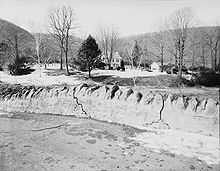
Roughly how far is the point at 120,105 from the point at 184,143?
1.81 m

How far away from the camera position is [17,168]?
3049 millimetres

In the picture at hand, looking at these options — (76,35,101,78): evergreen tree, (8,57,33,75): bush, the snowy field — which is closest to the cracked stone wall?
the snowy field

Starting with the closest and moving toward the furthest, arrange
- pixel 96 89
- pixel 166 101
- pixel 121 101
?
pixel 166 101, pixel 121 101, pixel 96 89

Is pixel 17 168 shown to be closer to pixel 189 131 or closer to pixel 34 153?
pixel 34 153

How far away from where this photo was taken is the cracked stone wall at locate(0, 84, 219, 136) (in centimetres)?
434

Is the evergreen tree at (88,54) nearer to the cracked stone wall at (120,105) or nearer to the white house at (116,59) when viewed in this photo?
the cracked stone wall at (120,105)

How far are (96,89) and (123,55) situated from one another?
3916 cm

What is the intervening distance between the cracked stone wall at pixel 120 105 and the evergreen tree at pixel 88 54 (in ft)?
48.0

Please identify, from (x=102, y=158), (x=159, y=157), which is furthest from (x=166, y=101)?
(x=102, y=158)

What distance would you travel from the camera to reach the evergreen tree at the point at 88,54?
69.1 feet

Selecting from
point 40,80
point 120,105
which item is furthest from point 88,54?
point 120,105

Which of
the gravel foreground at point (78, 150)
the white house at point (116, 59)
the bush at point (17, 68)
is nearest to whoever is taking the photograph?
the gravel foreground at point (78, 150)

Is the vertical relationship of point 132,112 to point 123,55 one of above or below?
below

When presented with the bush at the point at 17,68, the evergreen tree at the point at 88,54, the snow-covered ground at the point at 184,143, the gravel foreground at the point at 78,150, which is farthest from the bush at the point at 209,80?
the bush at the point at 17,68
